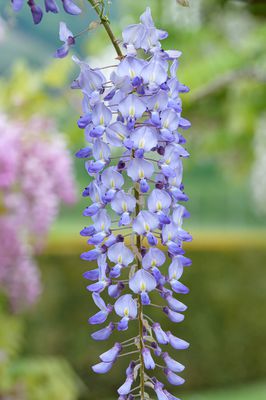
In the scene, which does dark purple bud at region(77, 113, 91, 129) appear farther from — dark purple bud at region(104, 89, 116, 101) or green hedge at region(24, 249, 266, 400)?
green hedge at region(24, 249, 266, 400)

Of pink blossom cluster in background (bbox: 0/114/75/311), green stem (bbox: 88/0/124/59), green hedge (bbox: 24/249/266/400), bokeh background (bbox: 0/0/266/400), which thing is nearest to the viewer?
green stem (bbox: 88/0/124/59)

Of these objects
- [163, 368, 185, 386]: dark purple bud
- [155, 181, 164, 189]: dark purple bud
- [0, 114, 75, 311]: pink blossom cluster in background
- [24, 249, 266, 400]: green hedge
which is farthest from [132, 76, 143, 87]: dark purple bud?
[24, 249, 266, 400]: green hedge

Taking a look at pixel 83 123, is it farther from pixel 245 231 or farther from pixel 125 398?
pixel 245 231

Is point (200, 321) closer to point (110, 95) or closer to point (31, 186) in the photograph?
point (31, 186)

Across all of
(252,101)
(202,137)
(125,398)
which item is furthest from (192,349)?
(125,398)

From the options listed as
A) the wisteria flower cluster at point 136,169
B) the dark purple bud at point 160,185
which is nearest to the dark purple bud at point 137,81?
the wisteria flower cluster at point 136,169
